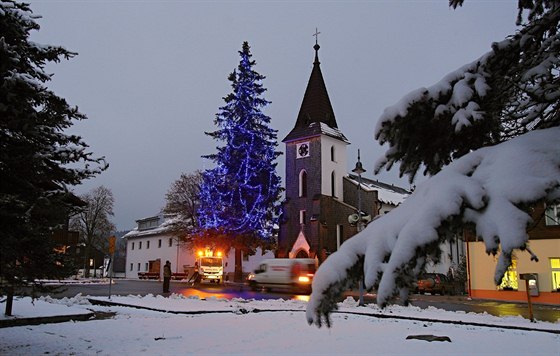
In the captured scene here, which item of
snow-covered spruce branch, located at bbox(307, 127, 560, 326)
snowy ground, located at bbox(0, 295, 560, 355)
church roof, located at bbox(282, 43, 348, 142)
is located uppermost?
church roof, located at bbox(282, 43, 348, 142)

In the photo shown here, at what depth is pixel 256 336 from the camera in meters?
9.61

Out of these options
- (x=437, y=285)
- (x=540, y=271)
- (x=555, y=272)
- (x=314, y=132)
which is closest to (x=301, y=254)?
(x=314, y=132)

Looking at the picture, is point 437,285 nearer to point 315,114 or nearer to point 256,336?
point 256,336

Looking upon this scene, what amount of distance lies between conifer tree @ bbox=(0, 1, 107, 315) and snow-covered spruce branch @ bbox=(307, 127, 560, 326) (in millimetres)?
5458

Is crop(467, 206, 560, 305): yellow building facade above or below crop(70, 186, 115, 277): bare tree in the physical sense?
below

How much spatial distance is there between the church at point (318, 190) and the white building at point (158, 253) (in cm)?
599

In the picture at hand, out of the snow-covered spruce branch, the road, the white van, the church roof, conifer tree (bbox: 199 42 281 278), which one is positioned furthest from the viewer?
the church roof

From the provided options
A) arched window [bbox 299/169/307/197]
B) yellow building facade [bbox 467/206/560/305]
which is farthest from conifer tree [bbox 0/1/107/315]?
arched window [bbox 299/169/307/197]

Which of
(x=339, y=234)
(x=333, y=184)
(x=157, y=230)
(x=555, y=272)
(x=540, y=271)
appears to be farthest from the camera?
(x=157, y=230)

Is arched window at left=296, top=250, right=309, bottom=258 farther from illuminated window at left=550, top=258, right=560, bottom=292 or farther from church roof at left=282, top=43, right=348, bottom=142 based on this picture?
illuminated window at left=550, top=258, right=560, bottom=292

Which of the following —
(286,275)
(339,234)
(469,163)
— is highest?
(339,234)

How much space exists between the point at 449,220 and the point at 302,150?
1891 inches

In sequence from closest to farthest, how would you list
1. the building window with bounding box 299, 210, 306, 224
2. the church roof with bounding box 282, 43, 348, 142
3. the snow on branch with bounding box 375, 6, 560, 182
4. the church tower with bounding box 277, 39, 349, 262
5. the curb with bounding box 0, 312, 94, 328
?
the snow on branch with bounding box 375, 6, 560, 182, the curb with bounding box 0, 312, 94, 328, the church tower with bounding box 277, 39, 349, 262, the building window with bounding box 299, 210, 306, 224, the church roof with bounding box 282, 43, 348, 142

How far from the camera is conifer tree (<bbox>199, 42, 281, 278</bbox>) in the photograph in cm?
4162
